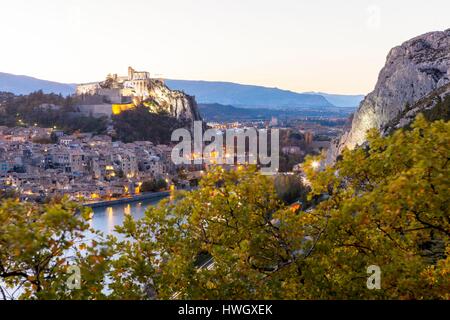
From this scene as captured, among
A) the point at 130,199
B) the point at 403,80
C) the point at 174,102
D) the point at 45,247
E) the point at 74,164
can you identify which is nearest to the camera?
the point at 45,247

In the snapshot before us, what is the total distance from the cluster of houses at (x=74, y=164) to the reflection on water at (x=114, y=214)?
1.93 meters

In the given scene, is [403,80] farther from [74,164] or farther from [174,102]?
[174,102]

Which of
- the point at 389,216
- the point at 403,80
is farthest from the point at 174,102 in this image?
the point at 389,216

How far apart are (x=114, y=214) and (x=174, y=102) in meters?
32.7

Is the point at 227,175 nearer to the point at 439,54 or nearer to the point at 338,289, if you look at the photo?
the point at 338,289

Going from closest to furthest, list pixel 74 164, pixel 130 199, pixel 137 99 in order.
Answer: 1. pixel 130 199
2. pixel 74 164
3. pixel 137 99

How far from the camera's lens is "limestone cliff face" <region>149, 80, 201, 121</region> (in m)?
56.7

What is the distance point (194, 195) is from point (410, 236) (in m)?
1.59

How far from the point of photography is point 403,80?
26.5 m

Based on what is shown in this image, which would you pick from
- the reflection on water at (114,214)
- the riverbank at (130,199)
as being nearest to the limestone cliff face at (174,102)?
the riverbank at (130,199)

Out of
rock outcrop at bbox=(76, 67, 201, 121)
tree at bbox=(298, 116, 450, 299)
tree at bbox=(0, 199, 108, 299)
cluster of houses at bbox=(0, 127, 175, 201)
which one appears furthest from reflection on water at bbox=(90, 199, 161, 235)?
rock outcrop at bbox=(76, 67, 201, 121)

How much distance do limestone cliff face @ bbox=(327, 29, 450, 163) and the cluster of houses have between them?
14747mm

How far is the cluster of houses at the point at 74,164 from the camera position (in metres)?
30.7
